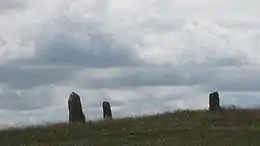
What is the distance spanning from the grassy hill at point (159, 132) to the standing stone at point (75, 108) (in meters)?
6.22

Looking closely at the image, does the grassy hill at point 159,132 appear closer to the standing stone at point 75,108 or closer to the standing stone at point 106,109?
the standing stone at point 75,108

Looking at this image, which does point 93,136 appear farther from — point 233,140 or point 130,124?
point 233,140

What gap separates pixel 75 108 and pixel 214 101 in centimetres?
995

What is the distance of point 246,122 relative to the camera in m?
46.0

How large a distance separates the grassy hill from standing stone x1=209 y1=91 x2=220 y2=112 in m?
1.19

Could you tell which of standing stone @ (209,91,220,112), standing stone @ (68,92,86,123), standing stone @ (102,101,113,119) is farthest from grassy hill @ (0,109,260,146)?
standing stone @ (102,101,113,119)

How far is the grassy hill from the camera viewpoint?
36969 millimetres

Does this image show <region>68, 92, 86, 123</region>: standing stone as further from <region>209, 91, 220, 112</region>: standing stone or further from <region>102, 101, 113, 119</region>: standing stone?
<region>209, 91, 220, 112</region>: standing stone

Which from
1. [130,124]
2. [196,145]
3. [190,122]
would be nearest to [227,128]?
[190,122]

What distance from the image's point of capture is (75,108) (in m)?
53.2

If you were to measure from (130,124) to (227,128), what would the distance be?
6.48 metres

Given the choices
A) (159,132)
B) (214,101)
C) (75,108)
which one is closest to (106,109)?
(75,108)

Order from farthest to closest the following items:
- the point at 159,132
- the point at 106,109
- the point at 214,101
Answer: the point at 106,109 → the point at 214,101 → the point at 159,132

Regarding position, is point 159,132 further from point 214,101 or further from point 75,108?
point 75,108
